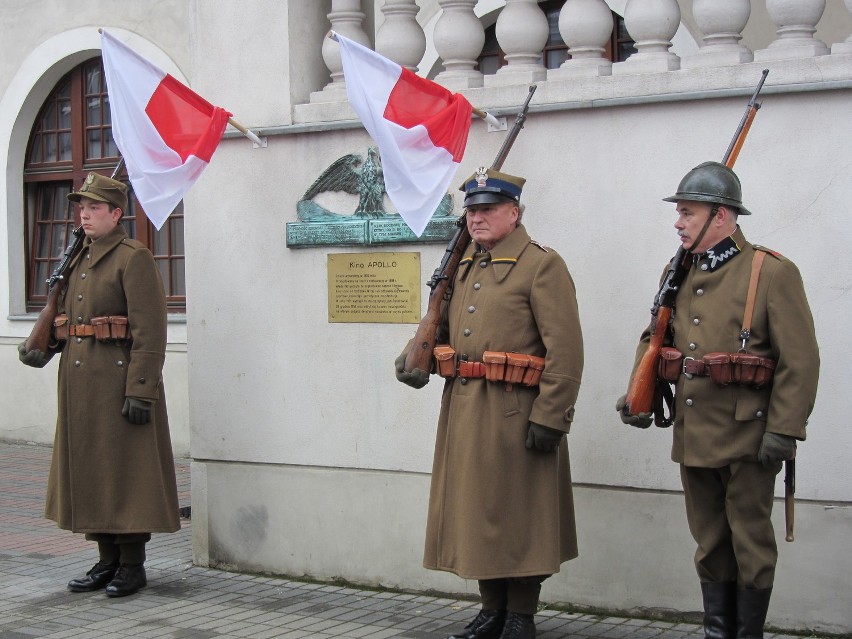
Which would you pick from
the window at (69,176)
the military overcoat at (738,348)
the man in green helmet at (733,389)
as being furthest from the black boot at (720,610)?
the window at (69,176)

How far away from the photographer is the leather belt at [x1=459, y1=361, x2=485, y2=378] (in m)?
5.57

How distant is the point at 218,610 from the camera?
6574 millimetres

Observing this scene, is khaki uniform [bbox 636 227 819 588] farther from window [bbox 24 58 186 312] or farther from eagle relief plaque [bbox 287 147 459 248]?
window [bbox 24 58 186 312]

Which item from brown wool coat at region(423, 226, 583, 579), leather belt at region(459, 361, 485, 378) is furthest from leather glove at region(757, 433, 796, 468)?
leather belt at region(459, 361, 485, 378)

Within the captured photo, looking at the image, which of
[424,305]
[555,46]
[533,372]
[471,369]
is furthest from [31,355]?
[555,46]

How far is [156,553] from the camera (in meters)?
7.96

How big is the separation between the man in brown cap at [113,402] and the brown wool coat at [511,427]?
1.92m

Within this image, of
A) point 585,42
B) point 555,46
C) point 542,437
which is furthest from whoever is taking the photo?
point 555,46

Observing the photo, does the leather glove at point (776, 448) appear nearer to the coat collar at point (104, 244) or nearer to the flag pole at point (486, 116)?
the flag pole at point (486, 116)

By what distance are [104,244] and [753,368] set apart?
11.7ft

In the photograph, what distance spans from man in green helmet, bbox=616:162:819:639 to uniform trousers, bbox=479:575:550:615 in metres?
0.74

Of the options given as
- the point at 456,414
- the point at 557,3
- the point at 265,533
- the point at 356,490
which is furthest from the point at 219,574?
the point at 557,3

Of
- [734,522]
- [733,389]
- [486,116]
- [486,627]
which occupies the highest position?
[486,116]

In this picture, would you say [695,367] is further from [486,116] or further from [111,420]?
[111,420]
